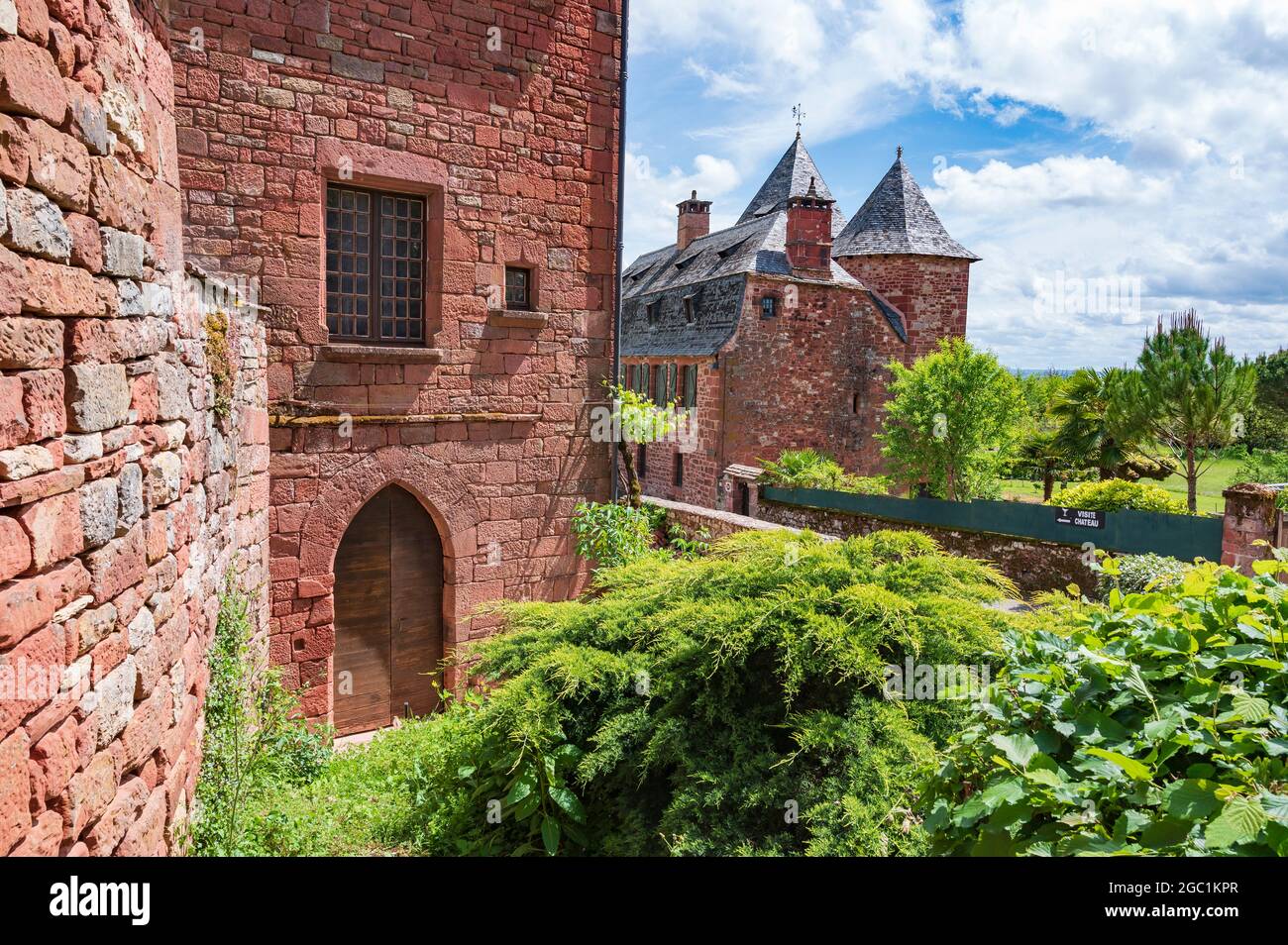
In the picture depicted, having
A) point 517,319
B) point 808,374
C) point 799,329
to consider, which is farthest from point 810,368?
point 517,319

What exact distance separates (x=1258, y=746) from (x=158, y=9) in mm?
5413

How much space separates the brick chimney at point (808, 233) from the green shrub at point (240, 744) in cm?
2218

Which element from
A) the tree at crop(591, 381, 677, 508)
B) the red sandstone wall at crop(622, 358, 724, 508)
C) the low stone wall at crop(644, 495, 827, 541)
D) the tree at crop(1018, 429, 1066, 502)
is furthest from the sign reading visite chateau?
the tree at crop(1018, 429, 1066, 502)

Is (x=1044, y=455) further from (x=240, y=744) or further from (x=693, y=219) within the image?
(x=240, y=744)

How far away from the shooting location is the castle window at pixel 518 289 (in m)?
9.05

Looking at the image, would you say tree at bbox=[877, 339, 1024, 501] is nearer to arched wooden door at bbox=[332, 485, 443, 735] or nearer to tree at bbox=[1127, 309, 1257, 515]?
tree at bbox=[1127, 309, 1257, 515]

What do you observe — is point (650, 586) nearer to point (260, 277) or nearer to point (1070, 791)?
point (1070, 791)

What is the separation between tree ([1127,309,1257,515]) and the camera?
2216 centimetres

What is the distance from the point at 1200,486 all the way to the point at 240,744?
147 feet

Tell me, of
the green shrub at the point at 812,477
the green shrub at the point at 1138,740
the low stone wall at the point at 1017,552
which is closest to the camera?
the green shrub at the point at 1138,740

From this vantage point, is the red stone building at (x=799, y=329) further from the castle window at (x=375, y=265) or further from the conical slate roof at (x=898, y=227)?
the castle window at (x=375, y=265)

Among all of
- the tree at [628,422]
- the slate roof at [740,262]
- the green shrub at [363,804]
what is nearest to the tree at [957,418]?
the slate roof at [740,262]

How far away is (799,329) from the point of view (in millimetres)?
26500
